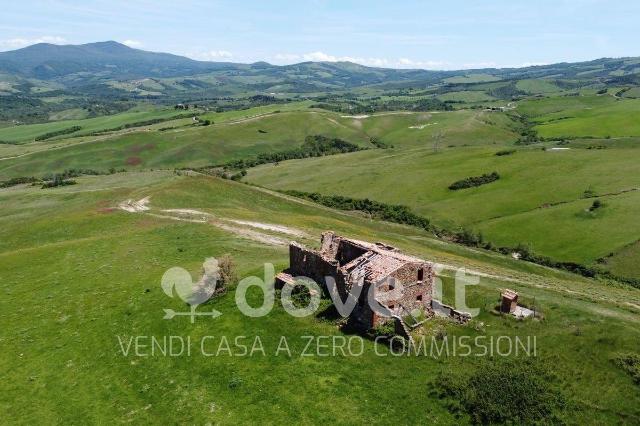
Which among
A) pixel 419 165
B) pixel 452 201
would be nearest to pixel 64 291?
pixel 452 201

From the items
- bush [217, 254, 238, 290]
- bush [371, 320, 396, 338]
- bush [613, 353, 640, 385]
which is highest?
bush [217, 254, 238, 290]

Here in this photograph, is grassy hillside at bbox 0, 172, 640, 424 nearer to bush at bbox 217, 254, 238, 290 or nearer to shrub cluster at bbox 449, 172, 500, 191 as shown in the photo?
bush at bbox 217, 254, 238, 290

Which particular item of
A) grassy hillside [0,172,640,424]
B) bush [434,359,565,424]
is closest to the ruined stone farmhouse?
grassy hillside [0,172,640,424]

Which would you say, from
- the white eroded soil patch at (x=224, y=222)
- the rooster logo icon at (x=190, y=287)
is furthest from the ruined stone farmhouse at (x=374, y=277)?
the white eroded soil patch at (x=224, y=222)

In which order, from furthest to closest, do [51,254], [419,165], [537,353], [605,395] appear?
[419,165] < [51,254] < [537,353] < [605,395]

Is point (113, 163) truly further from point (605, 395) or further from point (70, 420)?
point (605, 395)

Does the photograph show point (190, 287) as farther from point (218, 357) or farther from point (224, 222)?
point (224, 222)

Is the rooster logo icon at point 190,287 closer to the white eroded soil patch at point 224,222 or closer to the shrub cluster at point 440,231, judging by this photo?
the white eroded soil patch at point 224,222
